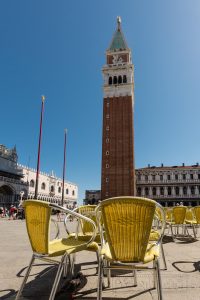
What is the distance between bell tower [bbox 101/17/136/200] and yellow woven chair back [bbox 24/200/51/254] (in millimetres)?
42287

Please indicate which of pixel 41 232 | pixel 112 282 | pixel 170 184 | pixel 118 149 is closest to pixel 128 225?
pixel 41 232

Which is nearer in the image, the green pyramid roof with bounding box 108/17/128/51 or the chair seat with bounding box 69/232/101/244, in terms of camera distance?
the chair seat with bounding box 69/232/101/244

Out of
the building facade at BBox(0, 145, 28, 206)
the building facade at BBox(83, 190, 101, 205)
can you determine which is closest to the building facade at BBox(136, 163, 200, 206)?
the building facade at BBox(83, 190, 101, 205)

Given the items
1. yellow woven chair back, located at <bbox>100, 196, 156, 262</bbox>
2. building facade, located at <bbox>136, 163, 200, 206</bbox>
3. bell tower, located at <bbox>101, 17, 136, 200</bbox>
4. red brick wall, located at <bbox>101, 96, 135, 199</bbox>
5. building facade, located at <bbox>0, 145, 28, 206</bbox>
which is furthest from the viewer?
building facade, located at <bbox>136, 163, 200, 206</bbox>

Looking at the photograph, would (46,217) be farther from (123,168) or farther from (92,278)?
(123,168)

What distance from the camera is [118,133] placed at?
47.9 meters

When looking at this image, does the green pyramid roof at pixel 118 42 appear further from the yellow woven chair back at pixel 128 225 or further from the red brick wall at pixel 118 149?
the yellow woven chair back at pixel 128 225

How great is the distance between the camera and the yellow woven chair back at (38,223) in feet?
8.29

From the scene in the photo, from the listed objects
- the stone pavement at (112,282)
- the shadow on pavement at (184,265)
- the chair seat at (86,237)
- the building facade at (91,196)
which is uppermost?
the building facade at (91,196)

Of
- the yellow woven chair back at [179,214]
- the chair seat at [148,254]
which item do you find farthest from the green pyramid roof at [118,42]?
the chair seat at [148,254]

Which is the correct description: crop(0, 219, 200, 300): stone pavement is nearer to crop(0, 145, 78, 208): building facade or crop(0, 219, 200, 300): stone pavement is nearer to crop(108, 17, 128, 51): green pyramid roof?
crop(0, 145, 78, 208): building facade

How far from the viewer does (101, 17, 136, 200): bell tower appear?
45562mm

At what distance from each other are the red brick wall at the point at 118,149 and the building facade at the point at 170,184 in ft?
62.0

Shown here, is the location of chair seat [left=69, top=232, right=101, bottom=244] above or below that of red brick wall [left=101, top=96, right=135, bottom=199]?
below
